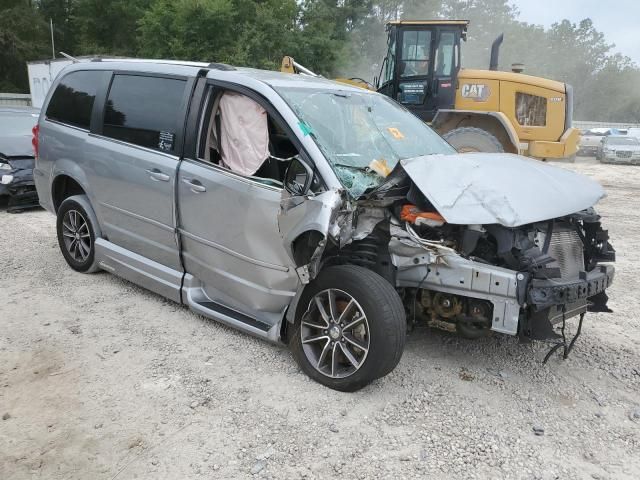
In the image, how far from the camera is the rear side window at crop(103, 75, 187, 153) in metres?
4.41

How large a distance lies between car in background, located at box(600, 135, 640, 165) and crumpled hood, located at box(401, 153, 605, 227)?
20.3 m

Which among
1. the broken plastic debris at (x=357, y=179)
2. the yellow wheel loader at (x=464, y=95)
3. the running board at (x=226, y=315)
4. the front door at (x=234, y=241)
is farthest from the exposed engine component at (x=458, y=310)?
the yellow wheel loader at (x=464, y=95)

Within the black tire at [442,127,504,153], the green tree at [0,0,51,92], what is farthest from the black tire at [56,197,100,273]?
the green tree at [0,0,51,92]

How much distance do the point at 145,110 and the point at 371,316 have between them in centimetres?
264

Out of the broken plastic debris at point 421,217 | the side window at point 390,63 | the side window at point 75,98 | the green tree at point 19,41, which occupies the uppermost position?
the green tree at point 19,41

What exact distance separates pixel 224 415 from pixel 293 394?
454 millimetres

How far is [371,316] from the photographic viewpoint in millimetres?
3297

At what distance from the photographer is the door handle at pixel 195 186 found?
4113 mm

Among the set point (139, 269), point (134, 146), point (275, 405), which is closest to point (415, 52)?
point (134, 146)

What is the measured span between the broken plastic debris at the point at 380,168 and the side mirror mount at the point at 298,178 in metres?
0.46

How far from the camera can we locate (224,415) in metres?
3.28

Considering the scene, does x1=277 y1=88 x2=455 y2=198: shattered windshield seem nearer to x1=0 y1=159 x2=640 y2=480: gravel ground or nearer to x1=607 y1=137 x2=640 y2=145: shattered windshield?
x1=0 y1=159 x2=640 y2=480: gravel ground

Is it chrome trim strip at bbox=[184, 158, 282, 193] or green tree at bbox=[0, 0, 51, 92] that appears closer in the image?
chrome trim strip at bbox=[184, 158, 282, 193]

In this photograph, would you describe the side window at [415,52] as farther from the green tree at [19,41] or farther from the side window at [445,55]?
the green tree at [19,41]
